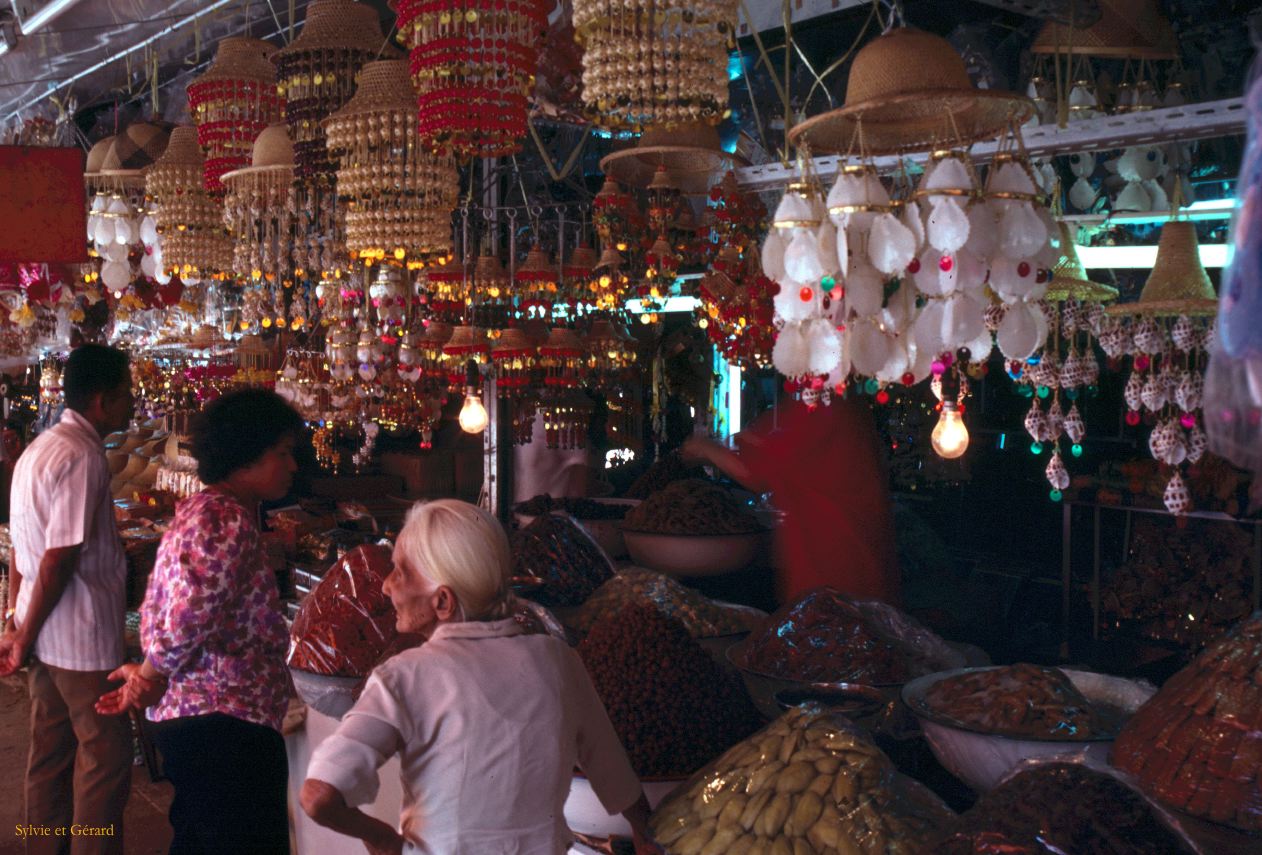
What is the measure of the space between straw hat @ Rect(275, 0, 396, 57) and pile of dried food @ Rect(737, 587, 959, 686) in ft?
5.40

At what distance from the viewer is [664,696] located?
74.1 inches

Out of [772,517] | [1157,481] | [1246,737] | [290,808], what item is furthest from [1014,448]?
[1246,737]

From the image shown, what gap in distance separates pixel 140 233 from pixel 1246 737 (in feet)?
13.6

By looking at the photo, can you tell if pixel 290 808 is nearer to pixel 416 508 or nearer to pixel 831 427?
pixel 416 508

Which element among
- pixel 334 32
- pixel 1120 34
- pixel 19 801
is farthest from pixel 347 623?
pixel 1120 34

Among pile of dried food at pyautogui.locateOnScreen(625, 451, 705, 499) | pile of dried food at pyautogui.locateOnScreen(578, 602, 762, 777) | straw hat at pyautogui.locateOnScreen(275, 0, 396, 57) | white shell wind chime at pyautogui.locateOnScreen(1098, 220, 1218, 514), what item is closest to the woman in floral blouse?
pile of dried food at pyautogui.locateOnScreen(578, 602, 762, 777)

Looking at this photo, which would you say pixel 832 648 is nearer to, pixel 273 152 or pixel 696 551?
pixel 696 551

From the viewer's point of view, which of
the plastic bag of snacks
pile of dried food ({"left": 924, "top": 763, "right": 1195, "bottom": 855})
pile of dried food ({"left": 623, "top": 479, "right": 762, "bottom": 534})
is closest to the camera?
pile of dried food ({"left": 924, "top": 763, "right": 1195, "bottom": 855})

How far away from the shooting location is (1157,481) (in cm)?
471

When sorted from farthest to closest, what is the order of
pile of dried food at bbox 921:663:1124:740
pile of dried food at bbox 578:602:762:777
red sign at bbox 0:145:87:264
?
red sign at bbox 0:145:87:264
pile of dried food at bbox 578:602:762:777
pile of dried food at bbox 921:663:1124:740

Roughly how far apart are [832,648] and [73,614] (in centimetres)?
197

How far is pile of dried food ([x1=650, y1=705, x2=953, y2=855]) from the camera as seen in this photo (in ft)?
4.70

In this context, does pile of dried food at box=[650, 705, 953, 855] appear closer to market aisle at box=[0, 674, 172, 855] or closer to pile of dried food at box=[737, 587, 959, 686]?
pile of dried food at box=[737, 587, 959, 686]

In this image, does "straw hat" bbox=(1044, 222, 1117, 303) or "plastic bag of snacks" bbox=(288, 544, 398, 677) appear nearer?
"plastic bag of snacks" bbox=(288, 544, 398, 677)
